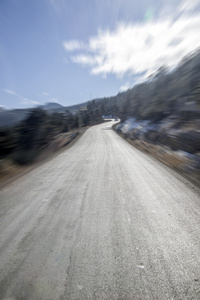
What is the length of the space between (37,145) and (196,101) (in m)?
10.5

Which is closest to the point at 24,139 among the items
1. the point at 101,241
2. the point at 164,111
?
the point at 101,241

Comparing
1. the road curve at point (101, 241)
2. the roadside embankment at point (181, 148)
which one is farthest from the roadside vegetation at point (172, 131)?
the road curve at point (101, 241)

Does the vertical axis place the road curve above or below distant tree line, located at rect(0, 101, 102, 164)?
below

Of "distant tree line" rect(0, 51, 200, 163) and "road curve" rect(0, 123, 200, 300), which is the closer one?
"road curve" rect(0, 123, 200, 300)

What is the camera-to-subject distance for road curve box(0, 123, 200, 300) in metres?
1.47

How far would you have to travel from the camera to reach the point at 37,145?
962 centimetres

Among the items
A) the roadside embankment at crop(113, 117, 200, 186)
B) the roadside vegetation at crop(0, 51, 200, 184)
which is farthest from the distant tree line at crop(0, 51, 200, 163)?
the roadside embankment at crop(113, 117, 200, 186)

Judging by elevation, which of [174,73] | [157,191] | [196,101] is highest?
[174,73]

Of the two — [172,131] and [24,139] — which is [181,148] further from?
[24,139]

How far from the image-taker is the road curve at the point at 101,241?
1475 millimetres

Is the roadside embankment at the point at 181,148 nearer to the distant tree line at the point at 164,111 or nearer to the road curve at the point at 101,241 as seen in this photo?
the distant tree line at the point at 164,111

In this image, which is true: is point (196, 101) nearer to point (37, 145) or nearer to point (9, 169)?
point (9, 169)

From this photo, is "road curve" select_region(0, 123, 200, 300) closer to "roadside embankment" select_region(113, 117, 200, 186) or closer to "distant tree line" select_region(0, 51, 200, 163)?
"roadside embankment" select_region(113, 117, 200, 186)

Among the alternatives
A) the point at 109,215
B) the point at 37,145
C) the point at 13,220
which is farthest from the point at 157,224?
the point at 37,145
